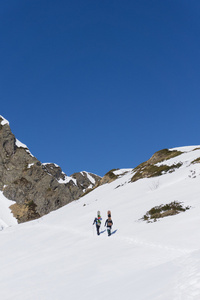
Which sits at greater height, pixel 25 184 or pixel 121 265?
pixel 25 184

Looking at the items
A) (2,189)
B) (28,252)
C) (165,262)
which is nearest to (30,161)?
(2,189)

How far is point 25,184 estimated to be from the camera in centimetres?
15950

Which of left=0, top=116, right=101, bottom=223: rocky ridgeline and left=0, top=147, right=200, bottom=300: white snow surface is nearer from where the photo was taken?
left=0, top=147, right=200, bottom=300: white snow surface

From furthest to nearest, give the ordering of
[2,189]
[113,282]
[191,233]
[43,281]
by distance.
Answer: [2,189] → [191,233] → [43,281] → [113,282]

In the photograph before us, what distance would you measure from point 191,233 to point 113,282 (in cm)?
676

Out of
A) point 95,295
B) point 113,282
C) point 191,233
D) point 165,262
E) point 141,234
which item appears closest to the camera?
point 95,295

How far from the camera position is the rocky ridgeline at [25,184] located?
151375mm

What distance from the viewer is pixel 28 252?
64.1 ft

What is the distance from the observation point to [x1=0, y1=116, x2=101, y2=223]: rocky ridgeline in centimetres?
15138

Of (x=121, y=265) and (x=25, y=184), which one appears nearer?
(x=121, y=265)

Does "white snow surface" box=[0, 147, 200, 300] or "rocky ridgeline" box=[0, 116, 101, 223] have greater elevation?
"rocky ridgeline" box=[0, 116, 101, 223]

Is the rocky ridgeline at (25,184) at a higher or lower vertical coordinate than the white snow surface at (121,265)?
higher

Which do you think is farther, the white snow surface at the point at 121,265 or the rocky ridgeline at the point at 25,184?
the rocky ridgeline at the point at 25,184

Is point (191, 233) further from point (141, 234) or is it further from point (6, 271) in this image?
point (6, 271)
